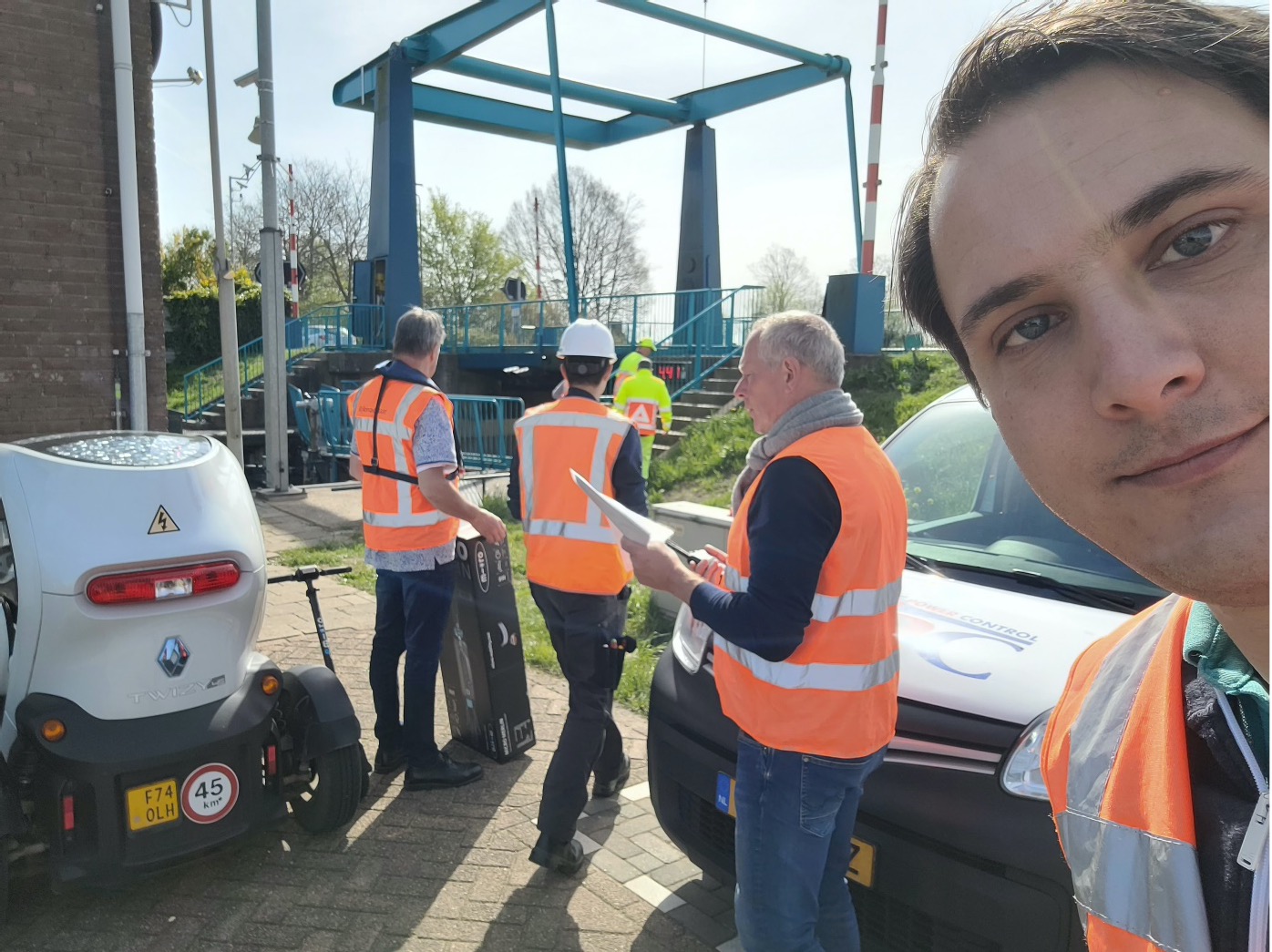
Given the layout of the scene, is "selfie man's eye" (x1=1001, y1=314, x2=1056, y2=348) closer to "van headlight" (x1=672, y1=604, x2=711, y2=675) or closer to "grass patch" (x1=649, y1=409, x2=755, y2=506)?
"van headlight" (x1=672, y1=604, x2=711, y2=675)

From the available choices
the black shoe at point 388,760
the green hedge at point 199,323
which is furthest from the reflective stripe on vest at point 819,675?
the green hedge at point 199,323

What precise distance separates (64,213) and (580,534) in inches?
222

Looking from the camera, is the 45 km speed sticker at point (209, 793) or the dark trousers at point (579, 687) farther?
the dark trousers at point (579, 687)

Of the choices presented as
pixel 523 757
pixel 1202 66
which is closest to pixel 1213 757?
pixel 1202 66

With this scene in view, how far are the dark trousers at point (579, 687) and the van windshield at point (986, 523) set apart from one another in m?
1.18

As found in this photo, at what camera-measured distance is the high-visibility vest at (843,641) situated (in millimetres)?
2072

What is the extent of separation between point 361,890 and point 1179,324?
317 centimetres

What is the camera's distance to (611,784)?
3.92m

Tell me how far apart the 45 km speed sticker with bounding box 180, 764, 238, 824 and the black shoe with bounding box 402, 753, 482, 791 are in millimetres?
1055

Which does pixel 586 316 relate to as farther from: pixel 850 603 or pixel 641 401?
pixel 850 603

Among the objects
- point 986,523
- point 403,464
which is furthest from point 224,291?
point 986,523

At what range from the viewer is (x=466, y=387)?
21.3 m

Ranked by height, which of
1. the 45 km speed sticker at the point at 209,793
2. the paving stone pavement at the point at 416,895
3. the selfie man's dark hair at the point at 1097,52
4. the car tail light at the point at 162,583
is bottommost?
the paving stone pavement at the point at 416,895

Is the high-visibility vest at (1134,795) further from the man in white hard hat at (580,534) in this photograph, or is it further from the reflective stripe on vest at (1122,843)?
the man in white hard hat at (580,534)
